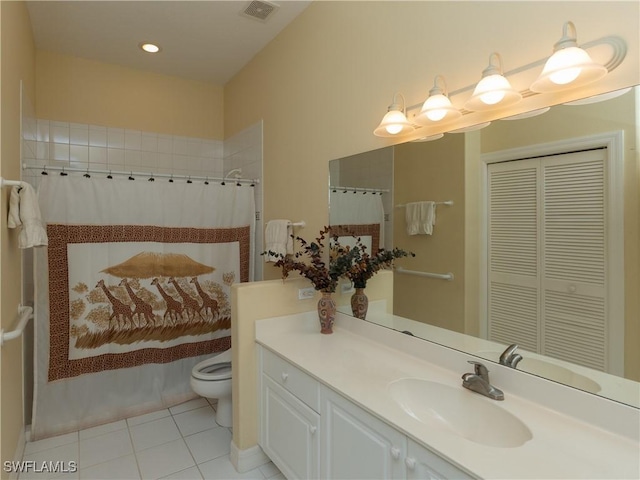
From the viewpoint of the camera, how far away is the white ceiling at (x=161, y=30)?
2334 mm

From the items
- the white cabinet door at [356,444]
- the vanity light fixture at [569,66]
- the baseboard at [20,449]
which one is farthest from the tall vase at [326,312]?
the baseboard at [20,449]

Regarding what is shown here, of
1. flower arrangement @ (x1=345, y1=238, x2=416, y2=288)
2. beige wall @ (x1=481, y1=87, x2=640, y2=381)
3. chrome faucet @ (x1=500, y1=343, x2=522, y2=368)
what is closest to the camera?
beige wall @ (x1=481, y1=87, x2=640, y2=381)

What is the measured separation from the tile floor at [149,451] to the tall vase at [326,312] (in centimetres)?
84

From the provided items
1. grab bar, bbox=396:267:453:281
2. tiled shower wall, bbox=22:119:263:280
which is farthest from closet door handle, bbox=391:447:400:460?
tiled shower wall, bbox=22:119:263:280

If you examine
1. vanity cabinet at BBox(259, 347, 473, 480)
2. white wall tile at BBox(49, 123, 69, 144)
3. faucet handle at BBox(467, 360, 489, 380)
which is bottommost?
vanity cabinet at BBox(259, 347, 473, 480)

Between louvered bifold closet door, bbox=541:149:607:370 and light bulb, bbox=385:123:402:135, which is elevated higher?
light bulb, bbox=385:123:402:135

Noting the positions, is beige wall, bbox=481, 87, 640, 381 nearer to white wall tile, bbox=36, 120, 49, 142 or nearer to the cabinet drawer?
the cabinet drawer

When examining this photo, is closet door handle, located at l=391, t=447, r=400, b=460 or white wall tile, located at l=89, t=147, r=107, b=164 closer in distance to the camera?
closet door handle, located at l=391, t=447, r=400, b=460

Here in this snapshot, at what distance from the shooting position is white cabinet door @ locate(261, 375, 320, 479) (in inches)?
59.6

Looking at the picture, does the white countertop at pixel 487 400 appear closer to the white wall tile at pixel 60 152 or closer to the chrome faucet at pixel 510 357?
the chrome faucet at pixel 510 357

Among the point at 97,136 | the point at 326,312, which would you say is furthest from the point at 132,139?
the point at 326,312

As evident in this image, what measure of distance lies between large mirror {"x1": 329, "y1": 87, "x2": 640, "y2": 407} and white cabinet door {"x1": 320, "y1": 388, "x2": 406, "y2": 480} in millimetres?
492

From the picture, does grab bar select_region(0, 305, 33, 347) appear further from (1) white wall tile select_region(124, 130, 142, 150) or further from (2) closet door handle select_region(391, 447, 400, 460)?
(1) white wall tile select_region(124, 130, 142, 150)

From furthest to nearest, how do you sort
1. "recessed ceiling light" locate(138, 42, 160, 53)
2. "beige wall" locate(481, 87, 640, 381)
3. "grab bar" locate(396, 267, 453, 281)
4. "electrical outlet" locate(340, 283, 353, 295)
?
"recessed ceiling light" locate(138, 42, 160, 53)
"electrical outlet" locate(340, 283, 353, 295)
"grab bar" locate(396, 267, 453, 281)
"beige wall" locate(481, 87, 640, 381)
